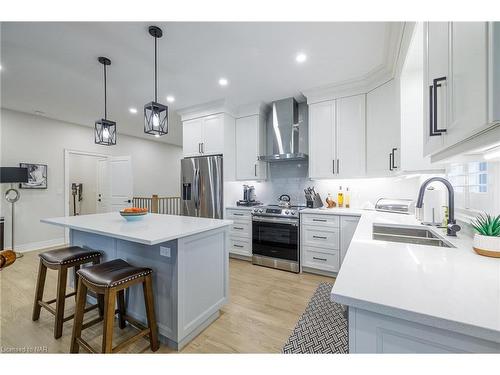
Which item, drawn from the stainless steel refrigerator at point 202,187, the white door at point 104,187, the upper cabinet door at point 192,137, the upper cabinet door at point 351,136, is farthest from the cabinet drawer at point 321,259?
the white door at point 104,187

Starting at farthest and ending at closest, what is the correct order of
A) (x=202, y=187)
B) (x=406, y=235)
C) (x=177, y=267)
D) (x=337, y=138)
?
(x=202, y=187) < (x=337, y=138) < (x=406, y=235) < (x=177, y=267)

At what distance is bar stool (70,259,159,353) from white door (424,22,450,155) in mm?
1978

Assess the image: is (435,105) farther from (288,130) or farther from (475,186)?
(288,130)

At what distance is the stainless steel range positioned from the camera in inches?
123

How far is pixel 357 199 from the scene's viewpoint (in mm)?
3297

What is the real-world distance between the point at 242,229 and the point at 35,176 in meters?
4.37

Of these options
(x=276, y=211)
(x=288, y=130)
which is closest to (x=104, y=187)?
(x=276, y=211)

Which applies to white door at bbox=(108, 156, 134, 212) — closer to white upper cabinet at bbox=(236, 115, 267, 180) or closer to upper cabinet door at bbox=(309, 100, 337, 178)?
white upper cabinet at bbox=(236, 115, 267, 180)

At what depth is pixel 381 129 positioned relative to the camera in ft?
9.00

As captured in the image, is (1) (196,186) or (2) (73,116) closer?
(1) (196,186)

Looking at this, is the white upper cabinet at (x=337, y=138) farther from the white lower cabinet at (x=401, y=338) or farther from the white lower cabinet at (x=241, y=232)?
the white lower cabinet at (x=401, y=338)
